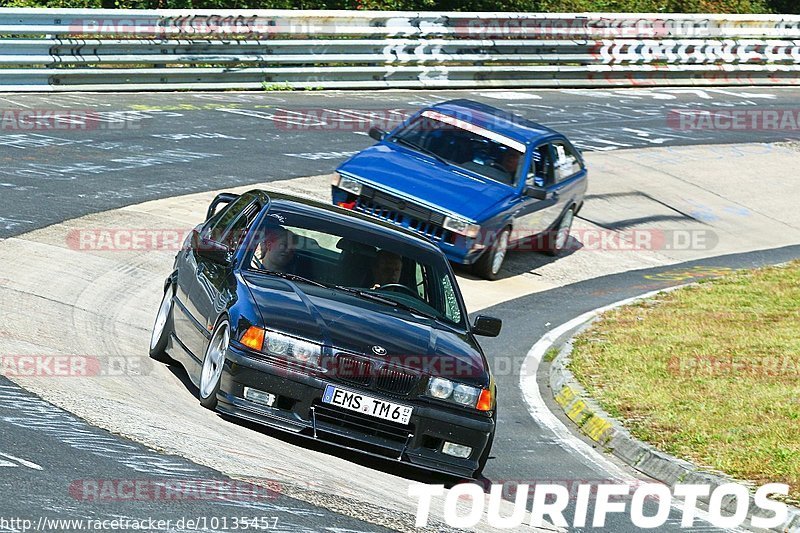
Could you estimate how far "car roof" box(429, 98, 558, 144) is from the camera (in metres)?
16.5

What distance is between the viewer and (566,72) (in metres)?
30.2

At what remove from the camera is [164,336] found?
995 cm

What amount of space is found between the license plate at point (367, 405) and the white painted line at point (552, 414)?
1.96m

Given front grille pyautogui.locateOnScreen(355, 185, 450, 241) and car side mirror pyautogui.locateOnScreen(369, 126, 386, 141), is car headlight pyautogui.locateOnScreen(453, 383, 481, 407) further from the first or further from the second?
car side mirror pyautogui.locateOnScreen(369, 126, 386, 141)

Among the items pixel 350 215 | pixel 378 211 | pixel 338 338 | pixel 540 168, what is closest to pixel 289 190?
pixel 378 211

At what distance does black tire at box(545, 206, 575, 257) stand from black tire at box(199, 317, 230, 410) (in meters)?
9.17

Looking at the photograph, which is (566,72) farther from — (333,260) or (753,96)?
(333,260)

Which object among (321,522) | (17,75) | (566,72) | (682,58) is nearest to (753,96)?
(682,58)

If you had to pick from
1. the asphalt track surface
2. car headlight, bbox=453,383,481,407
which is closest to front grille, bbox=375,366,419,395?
car headlight, bbox=453,383,481,407

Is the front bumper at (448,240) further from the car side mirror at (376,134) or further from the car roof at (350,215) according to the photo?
the car roof at (350,215)

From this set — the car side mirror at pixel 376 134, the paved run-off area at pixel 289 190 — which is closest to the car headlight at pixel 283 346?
the paved run-off area at pixel 289 190

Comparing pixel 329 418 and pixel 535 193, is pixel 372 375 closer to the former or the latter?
pixel 329 418

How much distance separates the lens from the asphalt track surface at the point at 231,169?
6832 mm

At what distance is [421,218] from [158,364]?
18.5 ft
